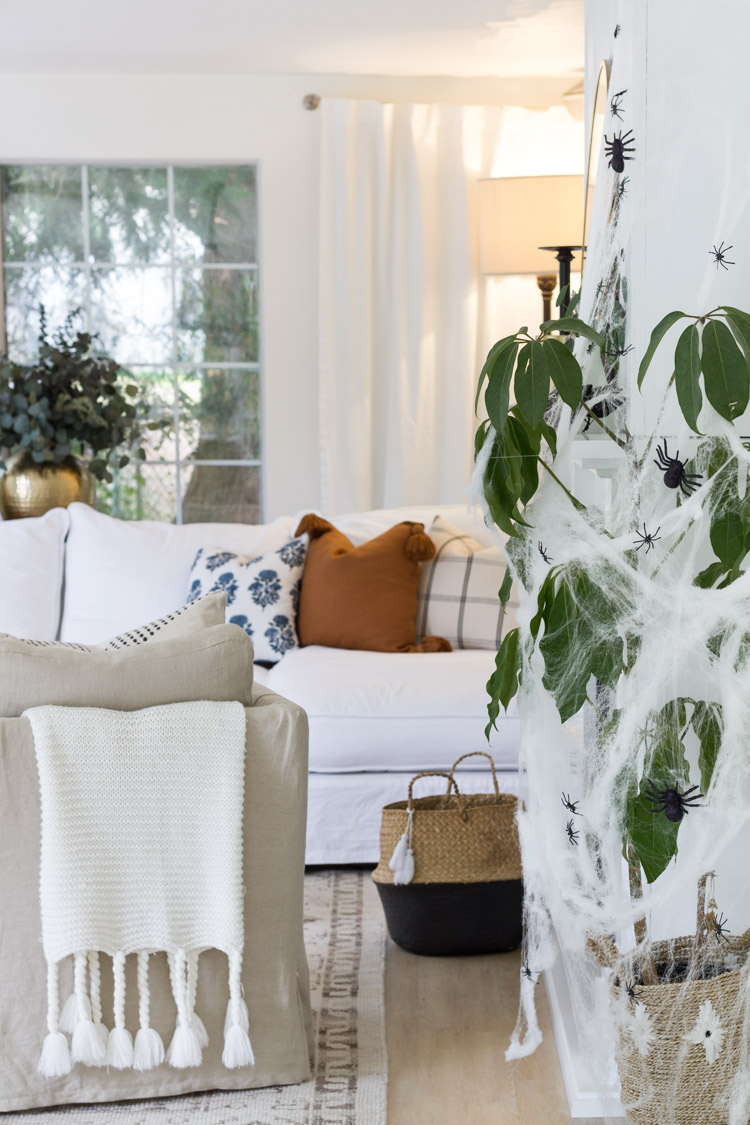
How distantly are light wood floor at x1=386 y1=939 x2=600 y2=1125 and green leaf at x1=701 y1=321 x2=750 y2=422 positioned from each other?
1189 mm

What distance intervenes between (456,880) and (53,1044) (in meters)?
0.89

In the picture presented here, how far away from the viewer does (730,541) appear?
1316 millimetres

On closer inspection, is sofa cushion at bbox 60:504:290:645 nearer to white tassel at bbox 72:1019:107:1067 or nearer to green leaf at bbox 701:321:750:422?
white tassel at bbox 72:1019:107:1067

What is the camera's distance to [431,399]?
4.65 metres

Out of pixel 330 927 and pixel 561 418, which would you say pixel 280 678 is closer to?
pixel 330 927

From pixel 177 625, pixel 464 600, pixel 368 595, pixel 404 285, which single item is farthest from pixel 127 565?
pixel 404 285

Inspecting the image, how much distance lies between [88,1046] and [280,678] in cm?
133

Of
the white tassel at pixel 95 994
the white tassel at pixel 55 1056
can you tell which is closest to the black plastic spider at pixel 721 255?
the white tassel at pixel 95 994

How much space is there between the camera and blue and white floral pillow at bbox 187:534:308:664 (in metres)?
3.28

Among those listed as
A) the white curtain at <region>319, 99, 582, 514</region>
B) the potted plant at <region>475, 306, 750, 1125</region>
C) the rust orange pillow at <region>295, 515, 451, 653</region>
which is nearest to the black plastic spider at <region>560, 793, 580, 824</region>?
the potted plant at <region>475, 306, 750, 1125</region>

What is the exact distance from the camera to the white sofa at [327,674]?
111 inches

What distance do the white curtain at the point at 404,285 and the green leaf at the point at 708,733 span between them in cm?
327

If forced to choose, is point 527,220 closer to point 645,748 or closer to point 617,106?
point 617,106

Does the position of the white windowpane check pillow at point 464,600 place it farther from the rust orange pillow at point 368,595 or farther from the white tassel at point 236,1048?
the white tassel at point 236,1048
